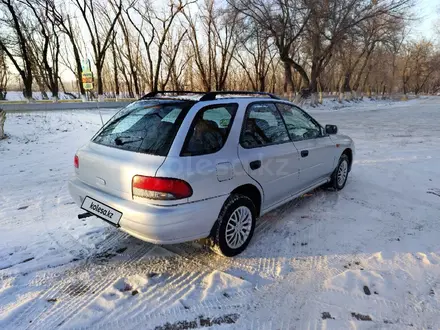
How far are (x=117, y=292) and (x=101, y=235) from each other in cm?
103

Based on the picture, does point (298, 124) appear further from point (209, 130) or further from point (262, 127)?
point (209, 130)

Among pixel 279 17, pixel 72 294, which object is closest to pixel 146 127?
pixel 72 294

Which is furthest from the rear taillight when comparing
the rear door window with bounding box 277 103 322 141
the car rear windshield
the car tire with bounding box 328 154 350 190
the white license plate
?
the car tire with bounding box 328 154 350 190

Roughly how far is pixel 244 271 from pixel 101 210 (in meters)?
1.48

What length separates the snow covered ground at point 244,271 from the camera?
2.13m

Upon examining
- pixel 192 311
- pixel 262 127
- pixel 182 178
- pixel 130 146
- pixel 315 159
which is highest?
pixel 262 127

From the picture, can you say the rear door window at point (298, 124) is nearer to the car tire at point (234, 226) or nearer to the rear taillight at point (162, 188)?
the car tire at point (234, 226)

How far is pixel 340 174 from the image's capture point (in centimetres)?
466

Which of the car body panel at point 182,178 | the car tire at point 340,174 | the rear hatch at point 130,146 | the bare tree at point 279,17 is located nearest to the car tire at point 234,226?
the car body panel at point 182,178

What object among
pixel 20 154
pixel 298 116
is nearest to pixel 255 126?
pixel 298 116

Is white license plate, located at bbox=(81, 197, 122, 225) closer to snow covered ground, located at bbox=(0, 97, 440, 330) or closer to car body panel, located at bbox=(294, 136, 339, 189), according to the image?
snow covered ground, located at bbox=(0, 97, 440, 330)

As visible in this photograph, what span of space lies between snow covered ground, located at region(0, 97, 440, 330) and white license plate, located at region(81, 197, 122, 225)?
19.3 inches

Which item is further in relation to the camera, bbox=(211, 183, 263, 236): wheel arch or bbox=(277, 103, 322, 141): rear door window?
bbox=(277, 103, 322, 141): rear door window

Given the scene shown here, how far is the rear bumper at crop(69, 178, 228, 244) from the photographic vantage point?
7.52 feet
